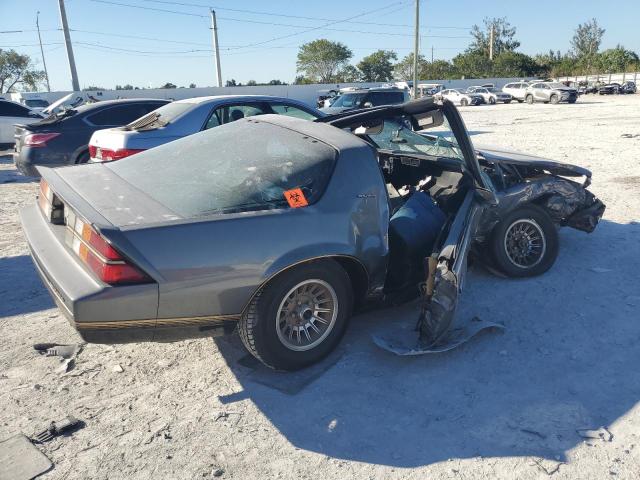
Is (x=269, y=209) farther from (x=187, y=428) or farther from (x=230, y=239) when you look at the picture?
(x=187, y=428)

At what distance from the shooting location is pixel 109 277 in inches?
101

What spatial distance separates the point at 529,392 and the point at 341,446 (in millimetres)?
1204

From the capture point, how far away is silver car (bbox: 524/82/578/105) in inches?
1401

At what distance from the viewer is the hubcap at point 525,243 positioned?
4.66 metres

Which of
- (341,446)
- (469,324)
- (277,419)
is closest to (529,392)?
(469,324)

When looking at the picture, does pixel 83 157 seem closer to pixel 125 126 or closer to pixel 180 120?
pixel 125 126

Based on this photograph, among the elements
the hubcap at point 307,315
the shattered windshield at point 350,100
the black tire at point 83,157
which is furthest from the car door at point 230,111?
the shattered windshield at point 350,100

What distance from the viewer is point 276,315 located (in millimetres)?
3018

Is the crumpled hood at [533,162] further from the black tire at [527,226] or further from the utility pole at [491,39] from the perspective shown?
the utility pole at [491,39]

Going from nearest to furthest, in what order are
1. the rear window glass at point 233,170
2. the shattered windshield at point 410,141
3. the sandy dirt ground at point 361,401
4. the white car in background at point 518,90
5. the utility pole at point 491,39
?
the sandy dirt ground at point 361,401, the rear window glass at point 233,170, the shattered windshield at point 410,141, the white car in background at point 518,90, the utility pole at point 491,39

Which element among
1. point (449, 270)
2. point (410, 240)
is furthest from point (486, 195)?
point (449, 270)

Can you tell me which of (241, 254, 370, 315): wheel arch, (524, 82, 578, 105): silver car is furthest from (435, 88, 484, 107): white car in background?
(241, 254, 370, 315): wheel arch

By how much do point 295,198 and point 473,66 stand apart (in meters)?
76.0

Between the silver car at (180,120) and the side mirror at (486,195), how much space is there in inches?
120
